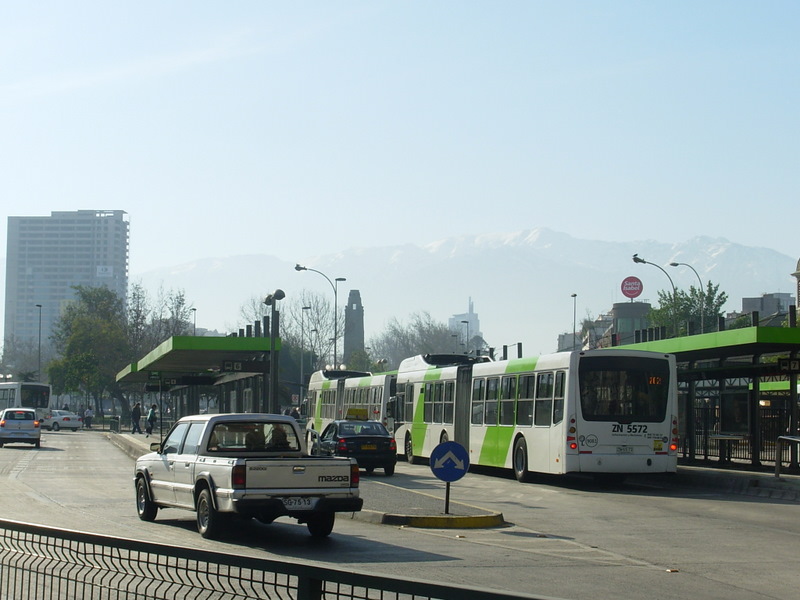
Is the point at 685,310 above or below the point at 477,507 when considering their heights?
above

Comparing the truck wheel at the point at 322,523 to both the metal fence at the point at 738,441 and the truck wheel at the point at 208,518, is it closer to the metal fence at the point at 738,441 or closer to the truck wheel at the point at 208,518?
the truck wheel at the point at 208,518

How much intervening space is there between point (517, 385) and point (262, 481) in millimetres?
14359

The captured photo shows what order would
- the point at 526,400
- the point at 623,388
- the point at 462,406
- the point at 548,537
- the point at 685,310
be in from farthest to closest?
the point at 685,310 → the point at 462,406 → the point at 526,400 → the point at 623,388 → the point at 548,537

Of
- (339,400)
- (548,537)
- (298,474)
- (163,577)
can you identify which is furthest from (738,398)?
(163,577)

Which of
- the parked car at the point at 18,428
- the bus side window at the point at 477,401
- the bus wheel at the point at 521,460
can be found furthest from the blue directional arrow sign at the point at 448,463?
the parked car at the point at 18,428

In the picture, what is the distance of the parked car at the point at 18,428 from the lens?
48.0 meters

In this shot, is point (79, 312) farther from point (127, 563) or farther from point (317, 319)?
point (127, 563)

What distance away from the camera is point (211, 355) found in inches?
1763

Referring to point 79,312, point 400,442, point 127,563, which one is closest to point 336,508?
point 127,563

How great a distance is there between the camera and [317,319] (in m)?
103

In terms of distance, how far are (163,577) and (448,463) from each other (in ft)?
40.4

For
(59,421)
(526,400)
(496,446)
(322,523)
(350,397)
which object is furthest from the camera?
(59,421)

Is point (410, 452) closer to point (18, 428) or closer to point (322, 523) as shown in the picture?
point (18, 428)

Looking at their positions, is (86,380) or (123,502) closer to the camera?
(123,502)
